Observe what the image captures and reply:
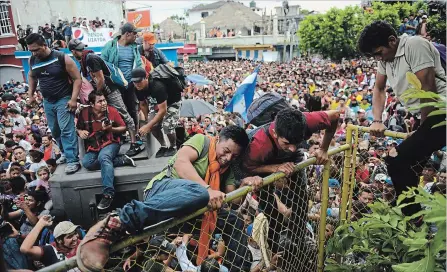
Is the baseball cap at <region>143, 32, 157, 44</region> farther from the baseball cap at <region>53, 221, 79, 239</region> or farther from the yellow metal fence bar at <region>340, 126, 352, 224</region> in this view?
Result: the yellow metal fence bar at <region>340, 126, 352, 224</region>

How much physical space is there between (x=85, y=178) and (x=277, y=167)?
3.11 m

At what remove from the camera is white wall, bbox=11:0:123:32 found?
24594 mm

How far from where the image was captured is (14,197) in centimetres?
548

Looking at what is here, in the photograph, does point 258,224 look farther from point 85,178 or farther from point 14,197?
point 14,197

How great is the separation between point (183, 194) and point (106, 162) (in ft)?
10.3

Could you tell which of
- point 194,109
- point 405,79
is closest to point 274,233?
point 405,79

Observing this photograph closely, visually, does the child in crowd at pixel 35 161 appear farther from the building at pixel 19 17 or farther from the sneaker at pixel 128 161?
the building at pixel 19 17

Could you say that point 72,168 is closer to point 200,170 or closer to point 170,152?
point 170,152

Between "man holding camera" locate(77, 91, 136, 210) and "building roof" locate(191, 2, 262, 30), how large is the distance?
66269 mm

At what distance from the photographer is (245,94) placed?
9352 mm

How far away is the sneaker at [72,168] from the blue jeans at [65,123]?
0.08 metres

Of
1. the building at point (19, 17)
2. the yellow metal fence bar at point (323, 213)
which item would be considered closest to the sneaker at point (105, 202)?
the yellow metal fence bar at point (323, 213)

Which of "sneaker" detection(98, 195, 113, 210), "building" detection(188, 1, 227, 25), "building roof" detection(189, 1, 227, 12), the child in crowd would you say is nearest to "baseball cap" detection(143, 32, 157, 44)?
"sneaker" detection(98, 195, 113, 210)

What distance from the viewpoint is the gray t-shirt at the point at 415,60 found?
9.30ft
